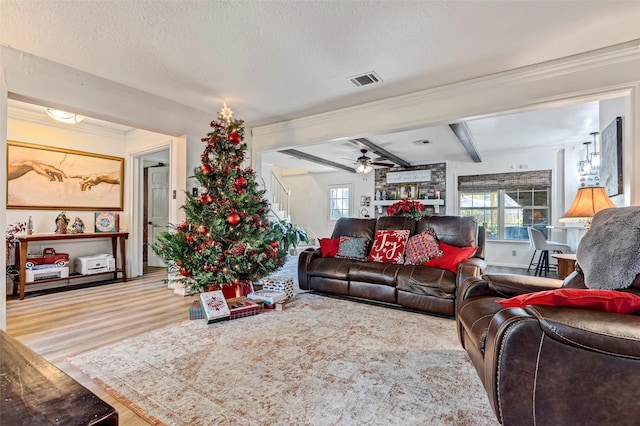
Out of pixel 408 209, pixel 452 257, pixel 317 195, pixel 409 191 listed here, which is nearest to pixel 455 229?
pixel 452 257

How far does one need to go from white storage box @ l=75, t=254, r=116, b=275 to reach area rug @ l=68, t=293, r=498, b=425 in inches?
102

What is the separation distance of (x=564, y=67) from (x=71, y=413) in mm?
3854

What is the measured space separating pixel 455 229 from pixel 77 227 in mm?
5240

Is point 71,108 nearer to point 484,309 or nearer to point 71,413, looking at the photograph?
point 71,413

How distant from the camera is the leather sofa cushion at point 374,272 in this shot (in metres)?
3.32

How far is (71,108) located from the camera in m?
2.99

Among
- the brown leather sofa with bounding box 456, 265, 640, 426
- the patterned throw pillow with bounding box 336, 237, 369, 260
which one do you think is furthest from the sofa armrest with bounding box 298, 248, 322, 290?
the brown leather sofa with bounding box 456, 265, 640, 426

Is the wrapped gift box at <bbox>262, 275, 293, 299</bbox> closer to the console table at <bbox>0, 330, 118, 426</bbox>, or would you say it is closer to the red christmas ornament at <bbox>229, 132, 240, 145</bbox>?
the red christmas ornament at <bbox>229, 132, 240, 145</bbox>

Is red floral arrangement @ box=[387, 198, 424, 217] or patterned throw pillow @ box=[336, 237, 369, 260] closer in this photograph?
patterned throw pillow @ box=[336, 237, 369, 260]

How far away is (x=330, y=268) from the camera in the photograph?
378 centimetres

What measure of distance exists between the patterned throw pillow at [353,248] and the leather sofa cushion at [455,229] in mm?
710

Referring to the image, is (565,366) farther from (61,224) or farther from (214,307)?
(61,224)

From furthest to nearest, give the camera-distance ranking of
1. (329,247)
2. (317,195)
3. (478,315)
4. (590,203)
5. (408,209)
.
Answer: (317,195)
(408,209)
(329,247)
(590,203)
(478,315)

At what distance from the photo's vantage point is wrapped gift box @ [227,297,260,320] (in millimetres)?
2967
